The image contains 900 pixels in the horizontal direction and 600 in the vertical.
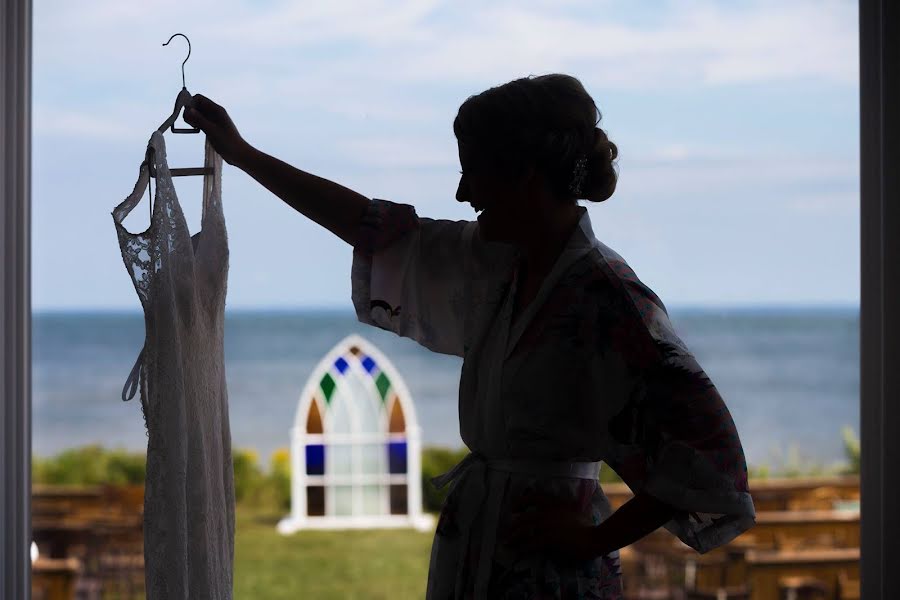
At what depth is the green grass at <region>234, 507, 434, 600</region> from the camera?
566 cm

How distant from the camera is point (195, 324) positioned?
1.12 m

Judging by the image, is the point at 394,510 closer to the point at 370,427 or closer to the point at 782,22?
the point at 370,427

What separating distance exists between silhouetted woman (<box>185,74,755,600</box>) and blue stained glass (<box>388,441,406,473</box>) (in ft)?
11.9

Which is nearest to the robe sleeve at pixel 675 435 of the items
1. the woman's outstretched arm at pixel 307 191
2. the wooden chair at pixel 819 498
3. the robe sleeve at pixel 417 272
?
the robe sleeve at pixel 417 272

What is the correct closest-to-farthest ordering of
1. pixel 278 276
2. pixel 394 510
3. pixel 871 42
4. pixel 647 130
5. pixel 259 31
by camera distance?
pixel 871 42
pixel 394 510
pixel 647 130
pixel 259 31
pixel 278 276

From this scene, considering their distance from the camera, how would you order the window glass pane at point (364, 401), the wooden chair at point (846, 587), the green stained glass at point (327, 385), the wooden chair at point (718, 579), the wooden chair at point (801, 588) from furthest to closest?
the window glass pane at point (364, 401), the green stained glass at point (327, 385), the wooden chair at point (718, 579), the wooden chair at point (801, 588), the wooden chair at point (846, 587)

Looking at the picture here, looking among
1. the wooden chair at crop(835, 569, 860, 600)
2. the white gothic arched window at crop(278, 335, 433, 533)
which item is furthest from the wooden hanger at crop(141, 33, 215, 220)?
the white gothic arched window at crop(278, 335, 433, 533)

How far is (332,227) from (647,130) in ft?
16.9

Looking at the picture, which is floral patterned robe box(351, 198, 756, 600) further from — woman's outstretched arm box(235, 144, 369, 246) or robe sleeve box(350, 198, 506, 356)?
woman's outstretched arm box(235, 144, 369, 246)

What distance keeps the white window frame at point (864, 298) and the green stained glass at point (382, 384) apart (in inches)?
119

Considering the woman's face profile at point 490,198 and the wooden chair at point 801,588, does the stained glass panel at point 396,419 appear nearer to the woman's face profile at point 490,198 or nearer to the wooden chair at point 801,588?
the wooden chair at point 801,588

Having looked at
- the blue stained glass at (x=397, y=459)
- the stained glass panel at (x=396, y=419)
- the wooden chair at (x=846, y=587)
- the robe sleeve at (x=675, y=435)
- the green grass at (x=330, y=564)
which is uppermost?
the robe sleeve at (x=675, y=435)

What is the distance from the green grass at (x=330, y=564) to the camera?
5660 mm

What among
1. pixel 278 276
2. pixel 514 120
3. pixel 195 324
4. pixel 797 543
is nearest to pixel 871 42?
pixel 514 120
